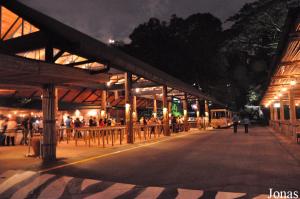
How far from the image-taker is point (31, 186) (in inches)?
304

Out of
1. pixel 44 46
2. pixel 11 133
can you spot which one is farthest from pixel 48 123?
pixel 11 133

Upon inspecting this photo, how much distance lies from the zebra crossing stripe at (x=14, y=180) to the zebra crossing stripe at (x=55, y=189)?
3.59ft

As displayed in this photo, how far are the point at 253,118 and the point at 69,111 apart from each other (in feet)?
162

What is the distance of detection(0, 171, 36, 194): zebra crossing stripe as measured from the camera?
775 centimetres

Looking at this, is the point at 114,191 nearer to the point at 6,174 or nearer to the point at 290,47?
the point at 6,174

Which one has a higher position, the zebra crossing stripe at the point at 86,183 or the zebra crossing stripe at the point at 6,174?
the zebra crossing stripe at the point at 86,183

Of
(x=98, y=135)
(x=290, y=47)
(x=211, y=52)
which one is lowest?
(x=98, y=135)

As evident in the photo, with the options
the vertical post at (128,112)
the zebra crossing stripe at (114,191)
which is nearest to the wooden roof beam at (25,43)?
the vertical post at (128,112)

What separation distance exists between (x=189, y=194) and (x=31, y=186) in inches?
160

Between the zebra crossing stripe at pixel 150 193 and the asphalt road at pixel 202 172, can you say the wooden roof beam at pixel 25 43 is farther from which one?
the zebra crossing stripe at pixel 150 193

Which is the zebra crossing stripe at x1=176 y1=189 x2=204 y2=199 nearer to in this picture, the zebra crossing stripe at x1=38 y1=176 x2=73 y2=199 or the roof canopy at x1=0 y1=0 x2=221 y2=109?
the zebra crossing stripe at x1=38 y1=176 x2=73 y2=199

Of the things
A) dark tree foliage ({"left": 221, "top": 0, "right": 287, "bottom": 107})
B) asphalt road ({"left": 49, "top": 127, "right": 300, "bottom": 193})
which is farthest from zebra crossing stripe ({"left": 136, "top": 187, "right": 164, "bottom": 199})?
dark tree foliage ({"left": 221, "top": 0, "right": 287, "bottom": 107})

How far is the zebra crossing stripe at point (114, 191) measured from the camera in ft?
21.4

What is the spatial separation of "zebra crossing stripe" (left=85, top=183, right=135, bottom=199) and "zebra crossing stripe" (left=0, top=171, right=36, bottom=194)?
101 inches
